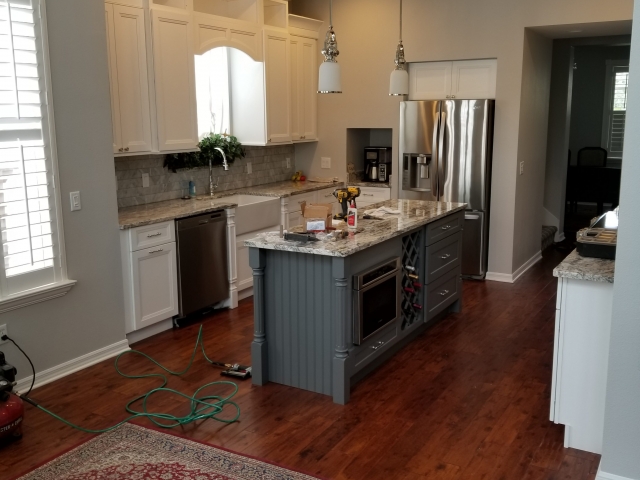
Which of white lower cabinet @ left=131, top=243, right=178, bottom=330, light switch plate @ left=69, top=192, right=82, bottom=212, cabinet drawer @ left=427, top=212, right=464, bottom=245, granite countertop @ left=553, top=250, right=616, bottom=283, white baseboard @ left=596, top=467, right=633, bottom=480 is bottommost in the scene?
white baseboard @ left=596, top=467, right=633, bottom=480

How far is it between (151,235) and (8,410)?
1801mm

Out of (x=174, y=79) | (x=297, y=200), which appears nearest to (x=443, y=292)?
(x=297, y=200)

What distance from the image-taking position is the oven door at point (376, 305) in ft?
12.7

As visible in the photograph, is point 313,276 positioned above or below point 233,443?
above

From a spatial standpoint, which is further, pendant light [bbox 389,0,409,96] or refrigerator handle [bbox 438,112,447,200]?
refrigerator handle [bbox 438,112,447,200]

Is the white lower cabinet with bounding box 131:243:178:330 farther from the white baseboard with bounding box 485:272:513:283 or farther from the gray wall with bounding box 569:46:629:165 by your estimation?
the gray wall with bounding box 569:46:629:165

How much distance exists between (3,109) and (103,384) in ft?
5.70

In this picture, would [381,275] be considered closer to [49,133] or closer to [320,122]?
[49,133]

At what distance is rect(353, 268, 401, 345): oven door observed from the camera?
3.88 metres

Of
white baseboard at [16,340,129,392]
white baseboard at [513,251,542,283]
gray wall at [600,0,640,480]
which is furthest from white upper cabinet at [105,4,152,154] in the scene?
white baseboard at [513,251,542,283]

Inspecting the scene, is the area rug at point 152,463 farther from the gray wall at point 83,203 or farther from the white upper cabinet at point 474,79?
the white upper cabinet at point 474,79

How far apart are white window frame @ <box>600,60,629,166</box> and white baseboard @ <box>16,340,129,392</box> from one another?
9.52 meters

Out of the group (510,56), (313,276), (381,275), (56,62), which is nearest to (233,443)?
(313,276)

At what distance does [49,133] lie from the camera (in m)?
3.94
